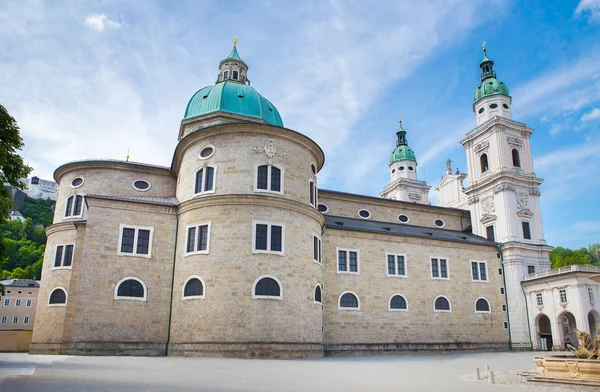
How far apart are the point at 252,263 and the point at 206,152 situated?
821 cm

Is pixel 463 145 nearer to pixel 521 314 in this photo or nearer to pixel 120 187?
pixel 521 314

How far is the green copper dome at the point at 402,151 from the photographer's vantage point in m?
66.5

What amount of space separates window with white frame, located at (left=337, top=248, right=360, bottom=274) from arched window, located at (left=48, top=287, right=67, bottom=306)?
18.4 meters

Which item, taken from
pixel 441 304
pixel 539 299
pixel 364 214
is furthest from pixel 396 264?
pixel 539 299

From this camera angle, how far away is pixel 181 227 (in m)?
28.9

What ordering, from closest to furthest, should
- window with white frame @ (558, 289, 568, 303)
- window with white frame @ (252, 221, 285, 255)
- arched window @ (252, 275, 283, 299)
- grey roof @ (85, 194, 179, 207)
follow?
arched window @ (252, 275, 283, 299) < window with white frame @ (252, 221, 285, 255) < grey roof @ (85, 194, 179, 207) < window with white frame @ (558, 289, 568, 303)

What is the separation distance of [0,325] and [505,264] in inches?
3038

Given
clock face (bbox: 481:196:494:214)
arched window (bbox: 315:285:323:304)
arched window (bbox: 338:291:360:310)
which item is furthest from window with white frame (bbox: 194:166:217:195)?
clock face (bbox: 481:196:494:214)

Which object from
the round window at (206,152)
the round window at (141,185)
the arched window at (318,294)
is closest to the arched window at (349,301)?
the arched window at (318,294)

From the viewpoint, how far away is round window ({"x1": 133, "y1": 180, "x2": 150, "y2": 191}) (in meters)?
33.4

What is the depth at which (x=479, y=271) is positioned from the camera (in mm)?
40156

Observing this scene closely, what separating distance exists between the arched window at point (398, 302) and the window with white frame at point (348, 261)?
3.68 m

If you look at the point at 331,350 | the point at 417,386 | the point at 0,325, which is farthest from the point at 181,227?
the point at 0,325

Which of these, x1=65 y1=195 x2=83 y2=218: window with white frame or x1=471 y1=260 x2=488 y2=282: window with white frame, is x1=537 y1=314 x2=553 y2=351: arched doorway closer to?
x1=471 y1=260 x2=488 y2=282: window with white frame
